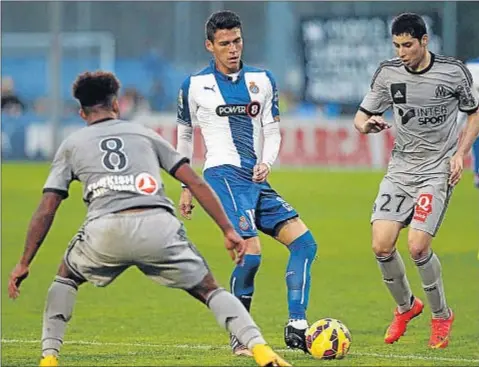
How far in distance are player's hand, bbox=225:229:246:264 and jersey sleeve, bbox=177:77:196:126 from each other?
7.27 ft

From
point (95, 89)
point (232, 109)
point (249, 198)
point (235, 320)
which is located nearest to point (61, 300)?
point (235, 320)

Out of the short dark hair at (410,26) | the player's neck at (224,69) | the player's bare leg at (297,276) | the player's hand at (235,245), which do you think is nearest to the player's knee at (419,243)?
the player's bare leg at (297,276)

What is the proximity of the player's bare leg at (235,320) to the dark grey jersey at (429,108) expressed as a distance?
270 centimetres

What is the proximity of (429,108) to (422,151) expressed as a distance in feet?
1.08

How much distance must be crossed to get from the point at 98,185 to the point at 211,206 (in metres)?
0.67

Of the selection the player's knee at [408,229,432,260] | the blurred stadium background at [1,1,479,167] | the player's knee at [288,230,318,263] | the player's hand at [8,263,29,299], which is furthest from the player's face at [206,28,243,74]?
the blurred stadium background at [1,1,479,167]

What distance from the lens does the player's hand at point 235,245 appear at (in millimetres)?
7812

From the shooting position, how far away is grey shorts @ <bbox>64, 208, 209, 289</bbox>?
7676 millimetres

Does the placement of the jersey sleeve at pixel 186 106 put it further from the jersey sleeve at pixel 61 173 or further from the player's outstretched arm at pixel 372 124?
the jersey sleeve at pixel 61 173

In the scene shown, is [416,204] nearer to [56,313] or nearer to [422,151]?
[422,151]

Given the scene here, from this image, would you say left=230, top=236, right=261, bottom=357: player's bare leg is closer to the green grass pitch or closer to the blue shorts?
the blue shorts

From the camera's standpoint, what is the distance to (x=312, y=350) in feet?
29.7

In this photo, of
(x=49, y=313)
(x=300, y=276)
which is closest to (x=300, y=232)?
(x=300, y=276)

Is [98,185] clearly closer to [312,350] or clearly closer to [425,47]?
[312,350]
